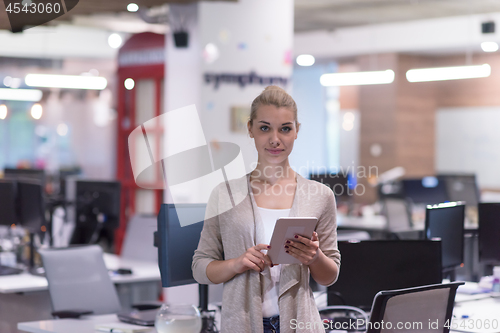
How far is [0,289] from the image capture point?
3.71 m

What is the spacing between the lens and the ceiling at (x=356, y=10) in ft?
26.0

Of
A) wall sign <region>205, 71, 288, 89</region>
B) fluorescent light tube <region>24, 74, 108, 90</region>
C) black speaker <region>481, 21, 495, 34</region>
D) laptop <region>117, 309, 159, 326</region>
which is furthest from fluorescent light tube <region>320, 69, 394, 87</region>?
laptop <region>117, 309, 159, 326</region>

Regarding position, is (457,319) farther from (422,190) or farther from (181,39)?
(422,190)

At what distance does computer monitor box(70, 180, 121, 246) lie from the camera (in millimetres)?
4969

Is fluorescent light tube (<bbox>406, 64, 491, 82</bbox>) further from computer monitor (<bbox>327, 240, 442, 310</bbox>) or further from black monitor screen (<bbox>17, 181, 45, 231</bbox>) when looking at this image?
black monitor screen (<bbox>17, 181, 45, 231</bbox>)

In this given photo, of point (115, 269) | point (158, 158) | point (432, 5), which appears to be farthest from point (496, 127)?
point (115, 269)

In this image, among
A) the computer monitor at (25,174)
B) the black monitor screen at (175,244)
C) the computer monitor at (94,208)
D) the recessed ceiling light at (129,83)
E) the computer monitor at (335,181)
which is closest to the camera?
the black monitor screen at (175,244)

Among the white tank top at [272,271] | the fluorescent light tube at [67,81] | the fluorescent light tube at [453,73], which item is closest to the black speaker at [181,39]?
the fluorescent light tube at [67,81]

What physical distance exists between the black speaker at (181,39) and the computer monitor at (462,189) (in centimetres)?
352

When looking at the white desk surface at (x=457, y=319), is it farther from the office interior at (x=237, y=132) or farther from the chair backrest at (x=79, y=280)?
the chair backrest at (x=79, y=280)

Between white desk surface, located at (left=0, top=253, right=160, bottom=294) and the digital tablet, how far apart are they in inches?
91.9

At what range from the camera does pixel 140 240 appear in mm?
4957

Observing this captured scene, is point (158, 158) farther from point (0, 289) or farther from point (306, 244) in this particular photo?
point (306, 244)

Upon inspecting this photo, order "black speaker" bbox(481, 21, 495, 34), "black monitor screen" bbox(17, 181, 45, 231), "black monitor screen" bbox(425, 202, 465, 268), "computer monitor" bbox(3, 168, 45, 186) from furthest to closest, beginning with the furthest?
"black speaker" bbox(481, 21, 495, 34)
"computer monitor" bbox(3, 168, 45, 186)
"black monitor screen" bbox(17, 181, 45, 231)
"black monitor screen" bbox(425, 202, 465, 268)
